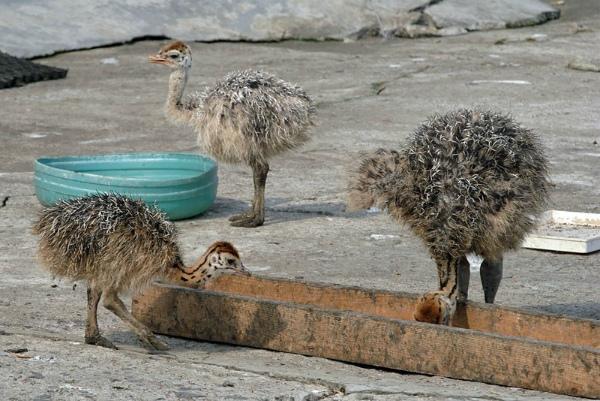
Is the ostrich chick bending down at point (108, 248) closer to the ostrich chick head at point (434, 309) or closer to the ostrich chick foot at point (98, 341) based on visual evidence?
the ostrich chick foot at point (98, 341)

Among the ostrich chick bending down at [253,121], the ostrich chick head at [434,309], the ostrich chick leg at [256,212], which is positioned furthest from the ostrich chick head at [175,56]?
the ostrich chick head at [434,309]

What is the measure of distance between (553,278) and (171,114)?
325 centimetres

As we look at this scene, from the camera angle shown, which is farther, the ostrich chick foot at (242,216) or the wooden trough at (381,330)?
the ostrich chick foot at (242,216)

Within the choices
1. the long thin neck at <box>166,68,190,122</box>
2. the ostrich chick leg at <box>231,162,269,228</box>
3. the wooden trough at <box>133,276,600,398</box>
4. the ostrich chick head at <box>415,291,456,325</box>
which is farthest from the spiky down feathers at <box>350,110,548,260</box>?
the long thin neck at <box>166,68,190,122</box>

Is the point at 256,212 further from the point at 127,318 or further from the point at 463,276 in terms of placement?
the point at 127,318

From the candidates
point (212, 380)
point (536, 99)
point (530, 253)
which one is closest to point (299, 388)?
point (212, 380)

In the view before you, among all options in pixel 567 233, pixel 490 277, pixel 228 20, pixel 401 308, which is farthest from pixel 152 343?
pixel 228 20

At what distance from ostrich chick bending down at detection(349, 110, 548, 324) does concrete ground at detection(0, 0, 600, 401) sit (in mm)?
653

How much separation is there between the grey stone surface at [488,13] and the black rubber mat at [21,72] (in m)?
6.18

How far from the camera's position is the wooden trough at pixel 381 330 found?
539 centimetres

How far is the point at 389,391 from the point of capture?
5.34 metres

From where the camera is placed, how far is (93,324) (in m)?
5.91

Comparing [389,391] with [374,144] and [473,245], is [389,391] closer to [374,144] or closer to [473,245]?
[473,245]

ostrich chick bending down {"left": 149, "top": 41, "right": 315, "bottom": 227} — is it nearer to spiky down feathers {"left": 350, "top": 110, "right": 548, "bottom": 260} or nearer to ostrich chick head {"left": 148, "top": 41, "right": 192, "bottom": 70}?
ostrich chick head {"left": 148, "top": 41, "right": 192, "bottom": 70}
